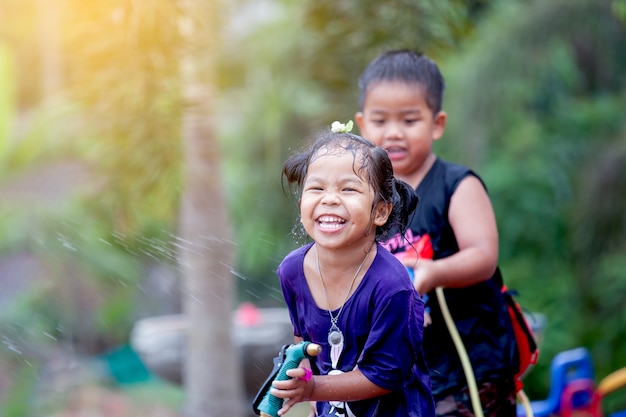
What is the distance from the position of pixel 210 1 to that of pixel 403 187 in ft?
13.9

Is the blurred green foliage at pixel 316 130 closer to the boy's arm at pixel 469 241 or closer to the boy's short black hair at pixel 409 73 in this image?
the boy's short black hair at pixel 409 73

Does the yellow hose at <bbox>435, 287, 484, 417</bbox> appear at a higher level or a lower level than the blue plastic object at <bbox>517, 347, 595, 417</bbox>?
higher

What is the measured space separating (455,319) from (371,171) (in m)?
0.95

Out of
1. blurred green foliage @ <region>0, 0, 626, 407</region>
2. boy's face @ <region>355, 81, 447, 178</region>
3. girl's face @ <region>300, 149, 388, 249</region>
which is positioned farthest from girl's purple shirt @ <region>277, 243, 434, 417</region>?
blurred green foliage @ <region>0, 0, 626, 407</region>

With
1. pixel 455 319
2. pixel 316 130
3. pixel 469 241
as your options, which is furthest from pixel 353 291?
pixel 316 130

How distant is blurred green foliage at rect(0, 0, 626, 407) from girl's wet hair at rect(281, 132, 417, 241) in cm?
347

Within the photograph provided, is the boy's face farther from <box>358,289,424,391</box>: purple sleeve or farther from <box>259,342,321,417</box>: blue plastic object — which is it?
<box>259,342,321,417</box>: blue plastic object

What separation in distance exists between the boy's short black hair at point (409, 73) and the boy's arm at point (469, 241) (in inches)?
13.9

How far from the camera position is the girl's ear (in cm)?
220

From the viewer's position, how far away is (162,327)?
1001 centimetres

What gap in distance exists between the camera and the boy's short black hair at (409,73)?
304 centimetres

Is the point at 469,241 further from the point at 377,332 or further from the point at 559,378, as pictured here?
the point at 559,378

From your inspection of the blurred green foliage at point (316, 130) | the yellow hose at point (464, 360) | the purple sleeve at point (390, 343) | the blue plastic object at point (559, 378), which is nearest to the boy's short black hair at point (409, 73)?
the yellow hose at point (464, 360)

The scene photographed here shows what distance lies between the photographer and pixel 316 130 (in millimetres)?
7055
